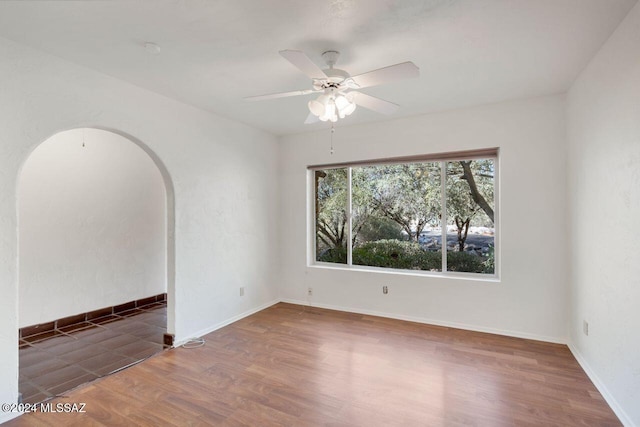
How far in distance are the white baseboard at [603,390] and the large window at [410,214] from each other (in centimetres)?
106

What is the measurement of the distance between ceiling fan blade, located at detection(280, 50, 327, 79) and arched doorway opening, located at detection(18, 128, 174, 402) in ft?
6.27

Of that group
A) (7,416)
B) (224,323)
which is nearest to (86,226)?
(224,323)

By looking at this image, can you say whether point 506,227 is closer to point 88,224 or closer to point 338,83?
point 338,83

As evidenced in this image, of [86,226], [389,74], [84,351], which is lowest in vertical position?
[84,351]

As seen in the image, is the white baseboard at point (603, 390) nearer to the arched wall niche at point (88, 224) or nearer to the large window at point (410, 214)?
the large window at point (410, 214)

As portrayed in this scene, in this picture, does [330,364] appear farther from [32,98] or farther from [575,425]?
[32,98]

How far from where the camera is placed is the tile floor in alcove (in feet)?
8.13

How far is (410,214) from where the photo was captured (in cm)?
404

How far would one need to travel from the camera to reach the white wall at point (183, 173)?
2.07 meters

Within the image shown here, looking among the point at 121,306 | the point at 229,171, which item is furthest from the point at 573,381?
the point at 121,306

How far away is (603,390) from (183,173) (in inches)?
158

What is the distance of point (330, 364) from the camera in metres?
2.77

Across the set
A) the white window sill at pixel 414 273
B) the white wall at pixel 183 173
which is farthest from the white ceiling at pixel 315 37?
the white window sill at pixel 414 273

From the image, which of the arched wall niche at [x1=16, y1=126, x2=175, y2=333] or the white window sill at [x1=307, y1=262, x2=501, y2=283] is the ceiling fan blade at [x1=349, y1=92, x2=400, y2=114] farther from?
the white window sill at [x1=307, y1=262, x2=501, y2=283]
